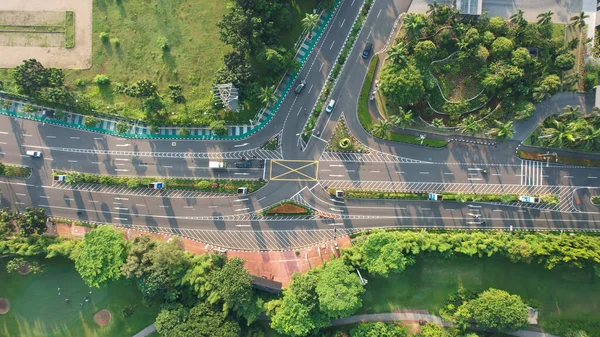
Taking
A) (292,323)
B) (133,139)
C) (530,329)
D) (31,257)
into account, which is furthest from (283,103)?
(530,329)

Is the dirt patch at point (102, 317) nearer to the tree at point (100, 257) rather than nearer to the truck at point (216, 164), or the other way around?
the tree at point (100, 257)

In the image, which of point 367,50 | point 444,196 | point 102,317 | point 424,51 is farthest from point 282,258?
point 424,51

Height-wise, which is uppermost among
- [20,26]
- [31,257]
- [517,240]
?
[20,26]

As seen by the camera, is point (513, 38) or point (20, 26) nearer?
point (513, 38)

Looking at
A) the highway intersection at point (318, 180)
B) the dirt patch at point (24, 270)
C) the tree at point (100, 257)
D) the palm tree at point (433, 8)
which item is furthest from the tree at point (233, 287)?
the palm tree at point (433, 8)

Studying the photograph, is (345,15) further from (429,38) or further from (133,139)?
(133,139)

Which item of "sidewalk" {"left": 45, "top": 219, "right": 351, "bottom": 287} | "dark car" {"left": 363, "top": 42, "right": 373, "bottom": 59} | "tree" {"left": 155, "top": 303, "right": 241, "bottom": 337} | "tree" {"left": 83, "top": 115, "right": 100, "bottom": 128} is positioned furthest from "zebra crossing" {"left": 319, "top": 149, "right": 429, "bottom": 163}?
"tree" {"left": 83, "top": 115, "right": 100, "bottom": 128}

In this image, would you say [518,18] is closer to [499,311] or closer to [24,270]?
[499,311]
